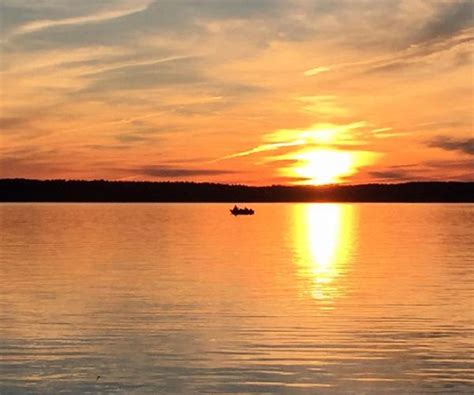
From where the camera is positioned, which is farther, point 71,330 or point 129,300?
point 129,300

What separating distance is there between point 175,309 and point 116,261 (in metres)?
25.3

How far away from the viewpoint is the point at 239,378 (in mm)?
22609

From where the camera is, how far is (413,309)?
35469 millimetres

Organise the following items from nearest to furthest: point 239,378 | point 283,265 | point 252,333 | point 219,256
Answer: point 239,378 < point 252,333 < point 283,265 < point 219,256

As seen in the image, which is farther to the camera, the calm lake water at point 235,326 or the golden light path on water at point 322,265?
the golden light path on water at point 322,265

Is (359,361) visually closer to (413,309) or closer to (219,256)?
(413,309)

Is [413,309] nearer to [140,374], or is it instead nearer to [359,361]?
[359,361]

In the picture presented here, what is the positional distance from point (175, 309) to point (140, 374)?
38.6ft

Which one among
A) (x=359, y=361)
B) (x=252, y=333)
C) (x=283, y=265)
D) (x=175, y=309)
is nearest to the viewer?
(x=359, y=361)

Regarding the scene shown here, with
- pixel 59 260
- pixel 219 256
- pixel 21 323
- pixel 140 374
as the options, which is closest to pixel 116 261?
pixel 59 260

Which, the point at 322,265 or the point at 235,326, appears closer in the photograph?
the point at 235,326

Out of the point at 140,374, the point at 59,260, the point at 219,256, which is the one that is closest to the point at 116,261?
the point at 59,260

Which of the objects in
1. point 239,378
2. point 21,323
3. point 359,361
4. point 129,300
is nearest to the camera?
point 239,378

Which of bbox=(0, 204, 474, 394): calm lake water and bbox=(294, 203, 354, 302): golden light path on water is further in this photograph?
bbox=(294, 203, 354, 302): golden light path on water
